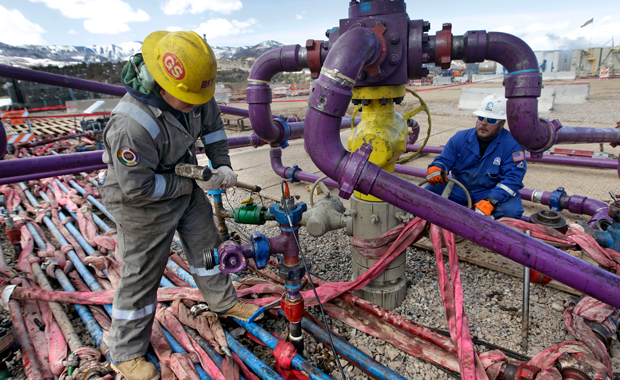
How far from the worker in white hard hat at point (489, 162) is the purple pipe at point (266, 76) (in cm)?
128

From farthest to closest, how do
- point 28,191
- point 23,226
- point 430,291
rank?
1. point 28,191
2. point 23,226
3. point 430,291

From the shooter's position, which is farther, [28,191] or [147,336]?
[28,191]

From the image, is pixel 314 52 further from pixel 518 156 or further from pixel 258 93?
pixel 518 156

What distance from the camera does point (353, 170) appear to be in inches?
50.8

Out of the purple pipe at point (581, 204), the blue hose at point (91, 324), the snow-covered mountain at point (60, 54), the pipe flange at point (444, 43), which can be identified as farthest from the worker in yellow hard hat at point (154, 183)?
the snow-covered mountain at point (60, 54)

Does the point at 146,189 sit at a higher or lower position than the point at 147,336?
higher

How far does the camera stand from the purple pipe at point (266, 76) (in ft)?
7.20

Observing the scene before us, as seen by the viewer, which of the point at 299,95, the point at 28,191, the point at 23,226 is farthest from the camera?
the point at 299,95

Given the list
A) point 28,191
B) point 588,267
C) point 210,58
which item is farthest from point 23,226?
point 588,267

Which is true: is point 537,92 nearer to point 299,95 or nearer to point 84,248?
point 84,248

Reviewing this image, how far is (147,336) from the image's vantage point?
193 centimetres

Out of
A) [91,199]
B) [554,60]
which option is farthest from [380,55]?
[554,60]

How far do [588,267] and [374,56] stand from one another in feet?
4.06

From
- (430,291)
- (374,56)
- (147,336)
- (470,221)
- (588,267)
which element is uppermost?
(374,56)
